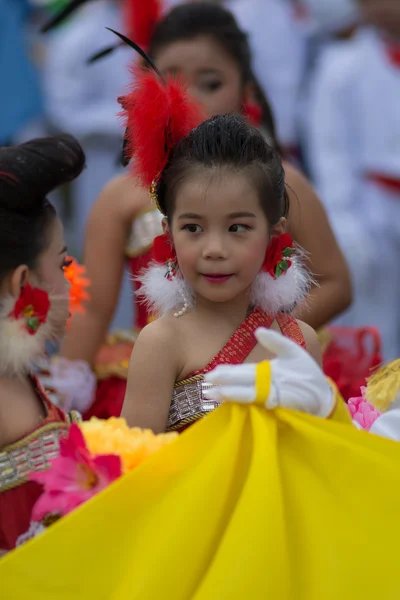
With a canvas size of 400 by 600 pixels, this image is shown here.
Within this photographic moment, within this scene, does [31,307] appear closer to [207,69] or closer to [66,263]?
[66,263]

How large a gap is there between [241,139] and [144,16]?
1715 millimetres

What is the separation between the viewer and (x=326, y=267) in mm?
3691

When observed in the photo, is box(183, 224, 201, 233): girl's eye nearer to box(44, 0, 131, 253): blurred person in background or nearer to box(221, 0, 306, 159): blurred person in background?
box(44, 0, 131, 253): blurred person in background

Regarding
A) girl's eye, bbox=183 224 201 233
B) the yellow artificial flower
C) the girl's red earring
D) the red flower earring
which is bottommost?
the yellow artificial flower

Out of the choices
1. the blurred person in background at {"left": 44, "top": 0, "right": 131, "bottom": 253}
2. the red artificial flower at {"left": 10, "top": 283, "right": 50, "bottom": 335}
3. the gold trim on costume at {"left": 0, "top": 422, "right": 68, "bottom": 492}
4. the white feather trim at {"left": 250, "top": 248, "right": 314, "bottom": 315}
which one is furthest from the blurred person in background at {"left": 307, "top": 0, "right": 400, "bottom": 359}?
the gold trim on costume at {"left": 0, "top": 422, "right": 68, "bottom": 492}

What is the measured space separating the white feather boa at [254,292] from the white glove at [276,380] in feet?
1.63

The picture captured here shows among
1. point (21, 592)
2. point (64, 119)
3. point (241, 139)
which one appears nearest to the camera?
point (21, 592)

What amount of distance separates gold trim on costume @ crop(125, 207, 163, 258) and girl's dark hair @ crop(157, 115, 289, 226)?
1.04 m

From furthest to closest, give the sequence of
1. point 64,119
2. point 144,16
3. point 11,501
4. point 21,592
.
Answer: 1. point 64,119
2. point 144,16
3. point 11,501
4. point 21,592

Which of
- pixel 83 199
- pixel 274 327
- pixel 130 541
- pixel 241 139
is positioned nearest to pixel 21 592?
pixel 130 541

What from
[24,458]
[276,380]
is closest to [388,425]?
[276,380]

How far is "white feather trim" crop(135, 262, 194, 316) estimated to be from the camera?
8.68 feet

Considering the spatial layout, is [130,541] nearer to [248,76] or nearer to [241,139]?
[241,139]

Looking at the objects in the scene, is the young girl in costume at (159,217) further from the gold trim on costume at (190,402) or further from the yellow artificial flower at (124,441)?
the yellow artificial flower at (124,441)
